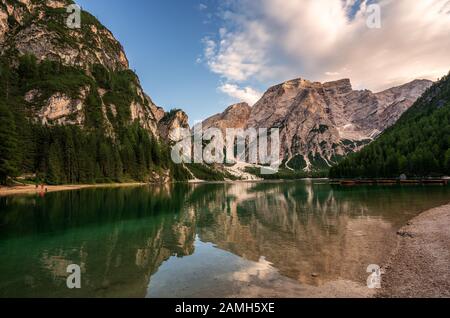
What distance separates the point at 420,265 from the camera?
2166cm

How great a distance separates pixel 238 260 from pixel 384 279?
11298 millimetres

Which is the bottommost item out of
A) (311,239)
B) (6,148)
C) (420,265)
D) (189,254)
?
(189,254)

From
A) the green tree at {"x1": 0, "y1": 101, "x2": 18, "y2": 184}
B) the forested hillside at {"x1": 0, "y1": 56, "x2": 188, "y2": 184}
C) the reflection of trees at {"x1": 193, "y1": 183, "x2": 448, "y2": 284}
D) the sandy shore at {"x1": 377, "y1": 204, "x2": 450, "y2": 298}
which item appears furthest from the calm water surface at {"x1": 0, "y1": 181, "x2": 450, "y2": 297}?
the forested hillside at {"x1": 0, "y1": 56, "x2": 188, "y2": 184}

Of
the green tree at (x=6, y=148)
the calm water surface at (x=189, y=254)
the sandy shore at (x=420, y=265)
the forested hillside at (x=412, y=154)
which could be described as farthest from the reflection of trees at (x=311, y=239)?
the forested hillside at (x=412, y=154)

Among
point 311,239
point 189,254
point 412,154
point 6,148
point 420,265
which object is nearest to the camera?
point 420,265

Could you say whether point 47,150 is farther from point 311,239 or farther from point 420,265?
point 420,265

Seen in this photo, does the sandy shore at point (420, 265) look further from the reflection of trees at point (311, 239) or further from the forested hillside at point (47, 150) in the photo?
the forested hillside at point (47, 150)

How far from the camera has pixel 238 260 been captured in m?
25.7

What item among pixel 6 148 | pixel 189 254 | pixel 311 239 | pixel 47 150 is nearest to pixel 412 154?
pixel 311 239

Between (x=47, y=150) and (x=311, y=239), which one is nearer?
(x=311, y=239)
